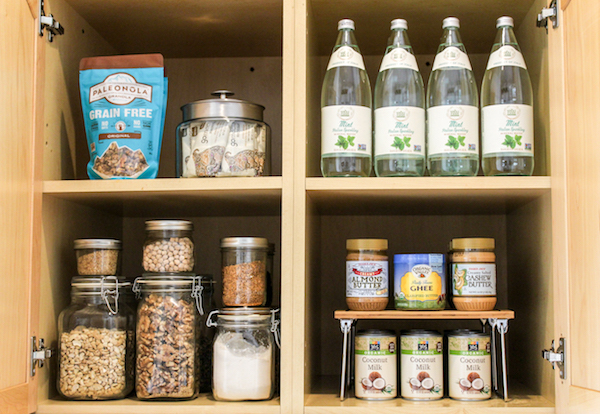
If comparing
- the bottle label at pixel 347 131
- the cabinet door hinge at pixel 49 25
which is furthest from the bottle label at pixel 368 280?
the cabinet door hinge at pixel 49 25

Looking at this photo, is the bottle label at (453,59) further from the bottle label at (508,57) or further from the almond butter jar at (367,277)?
the almond butter jar at (367,277)

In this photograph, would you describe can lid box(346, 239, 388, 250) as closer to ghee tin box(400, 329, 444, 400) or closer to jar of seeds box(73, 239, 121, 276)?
ghee tin box(400, 329, 444, 400)

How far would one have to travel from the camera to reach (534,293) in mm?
1187

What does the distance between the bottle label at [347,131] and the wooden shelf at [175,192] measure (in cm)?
13

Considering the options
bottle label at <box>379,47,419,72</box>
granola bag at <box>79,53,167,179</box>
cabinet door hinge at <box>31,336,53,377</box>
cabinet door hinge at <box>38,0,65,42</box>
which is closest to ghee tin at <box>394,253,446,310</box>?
bottle label at <box>379,47,419,72</box>

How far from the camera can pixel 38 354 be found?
1076 mm

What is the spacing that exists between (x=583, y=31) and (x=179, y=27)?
0.84 m

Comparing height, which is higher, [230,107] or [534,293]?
[230,107]

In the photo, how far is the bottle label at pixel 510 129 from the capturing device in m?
1.10

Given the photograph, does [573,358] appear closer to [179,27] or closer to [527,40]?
[527,40]

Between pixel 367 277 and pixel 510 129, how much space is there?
381 millimetres

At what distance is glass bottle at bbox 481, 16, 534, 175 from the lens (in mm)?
1098

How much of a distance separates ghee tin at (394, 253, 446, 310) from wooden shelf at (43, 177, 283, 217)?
29cm

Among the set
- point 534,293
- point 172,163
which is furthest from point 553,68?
point 172,163
